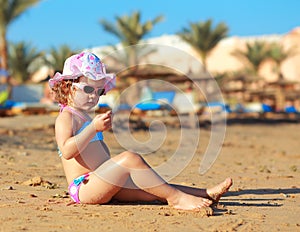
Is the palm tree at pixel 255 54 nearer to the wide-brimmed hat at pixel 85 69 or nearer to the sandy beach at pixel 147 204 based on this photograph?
the sandy beach at pixel 147 204

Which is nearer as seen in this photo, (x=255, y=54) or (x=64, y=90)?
(x=64, y=90)

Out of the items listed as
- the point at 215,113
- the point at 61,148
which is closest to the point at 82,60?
the point at 61,148

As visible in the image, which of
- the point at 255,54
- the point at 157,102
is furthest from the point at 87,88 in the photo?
the point at 255,54

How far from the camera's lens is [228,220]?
3221mm

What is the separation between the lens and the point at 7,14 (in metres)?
21.6

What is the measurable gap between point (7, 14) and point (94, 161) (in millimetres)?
19141

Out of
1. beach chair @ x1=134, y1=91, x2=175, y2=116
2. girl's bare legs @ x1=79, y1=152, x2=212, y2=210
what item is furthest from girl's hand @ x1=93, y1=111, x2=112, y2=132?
beach chair @ x1=134, y1=91, x2=175, y2=116

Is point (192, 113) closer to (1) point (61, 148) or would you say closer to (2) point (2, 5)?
(2) point (2, 5)

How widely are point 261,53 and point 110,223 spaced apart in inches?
1311

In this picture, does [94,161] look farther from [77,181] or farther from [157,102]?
[157,102]

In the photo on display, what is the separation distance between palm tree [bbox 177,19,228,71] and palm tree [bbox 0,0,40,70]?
9.83m

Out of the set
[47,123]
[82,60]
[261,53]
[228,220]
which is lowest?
[47,123]

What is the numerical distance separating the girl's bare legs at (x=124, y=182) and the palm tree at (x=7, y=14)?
61.0 feet

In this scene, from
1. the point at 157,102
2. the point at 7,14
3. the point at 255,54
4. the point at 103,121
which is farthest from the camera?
the point at 255,54
